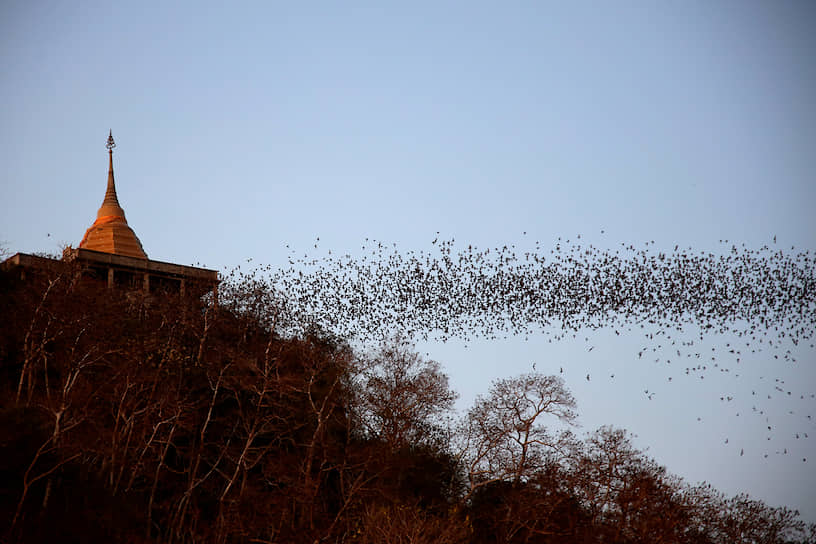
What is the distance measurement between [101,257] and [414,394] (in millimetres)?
23183

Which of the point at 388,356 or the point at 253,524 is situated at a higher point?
the point at 388,356

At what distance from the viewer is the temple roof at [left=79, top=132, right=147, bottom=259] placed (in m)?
59.7

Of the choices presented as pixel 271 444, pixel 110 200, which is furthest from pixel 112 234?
pixel 271 444

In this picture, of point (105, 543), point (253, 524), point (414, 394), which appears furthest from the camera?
point (414, 394)

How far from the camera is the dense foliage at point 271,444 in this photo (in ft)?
111

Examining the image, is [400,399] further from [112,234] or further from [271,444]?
[112,234]

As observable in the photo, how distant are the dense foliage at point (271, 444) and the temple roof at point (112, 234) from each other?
1532 centimetres

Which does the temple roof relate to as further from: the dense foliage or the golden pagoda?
the dense foliage

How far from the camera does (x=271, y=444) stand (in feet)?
126

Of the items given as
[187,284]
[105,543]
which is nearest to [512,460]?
[105,543]

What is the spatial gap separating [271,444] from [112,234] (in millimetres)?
27801

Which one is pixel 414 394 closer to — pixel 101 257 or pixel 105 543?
pixel 105 543

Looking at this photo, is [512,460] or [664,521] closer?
[664,521]

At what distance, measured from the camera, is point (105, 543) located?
96.7ft
